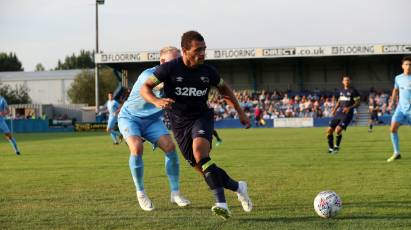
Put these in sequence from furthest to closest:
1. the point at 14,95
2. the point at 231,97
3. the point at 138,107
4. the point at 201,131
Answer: the point at 14,95
the point at 138,107
the point at 231,97
the point at 201,131

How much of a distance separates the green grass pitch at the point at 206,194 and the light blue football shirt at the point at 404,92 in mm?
1255

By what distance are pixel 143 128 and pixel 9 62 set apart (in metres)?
126

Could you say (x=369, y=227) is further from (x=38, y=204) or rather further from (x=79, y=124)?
(x=79, y=124)

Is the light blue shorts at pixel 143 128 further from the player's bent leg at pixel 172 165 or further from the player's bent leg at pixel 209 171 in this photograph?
the player's bent leg at pixel 209 171

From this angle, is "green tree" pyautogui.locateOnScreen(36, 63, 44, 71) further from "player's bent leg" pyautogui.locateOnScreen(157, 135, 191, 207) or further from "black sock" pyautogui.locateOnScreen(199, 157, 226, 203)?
"black sock" pyautogui.locateOnScreen(199, 157, 226, 203)

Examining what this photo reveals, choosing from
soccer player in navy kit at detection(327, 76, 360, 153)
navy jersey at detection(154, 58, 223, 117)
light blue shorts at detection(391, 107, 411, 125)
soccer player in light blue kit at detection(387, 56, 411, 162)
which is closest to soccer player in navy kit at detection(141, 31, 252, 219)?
navy jersey at detection(154, 58, 223, 117)

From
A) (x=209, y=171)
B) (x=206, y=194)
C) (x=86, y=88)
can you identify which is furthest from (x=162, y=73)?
(x=86, y=88)

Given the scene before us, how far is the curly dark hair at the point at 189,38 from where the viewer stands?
623 cm

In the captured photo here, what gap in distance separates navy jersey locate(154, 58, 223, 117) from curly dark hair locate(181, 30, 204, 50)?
0.29 meters

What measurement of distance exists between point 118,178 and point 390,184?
15.7ft

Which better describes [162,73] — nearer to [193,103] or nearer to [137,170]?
[193,103]

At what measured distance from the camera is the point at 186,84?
6465 millimetres

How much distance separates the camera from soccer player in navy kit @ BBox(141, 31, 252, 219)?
247 inches

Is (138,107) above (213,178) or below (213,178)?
above
